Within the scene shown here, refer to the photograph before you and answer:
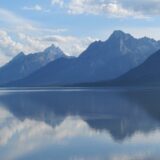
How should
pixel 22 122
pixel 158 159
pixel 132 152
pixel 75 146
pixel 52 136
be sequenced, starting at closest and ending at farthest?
1. pixel 158 159
2. pixel 132 152
3. pixel 75 146
4. pixel 52 136
5. pixel 22 122

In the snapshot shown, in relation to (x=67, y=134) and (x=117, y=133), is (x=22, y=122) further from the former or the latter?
(x=117, y=133)

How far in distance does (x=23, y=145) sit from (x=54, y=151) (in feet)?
18.2

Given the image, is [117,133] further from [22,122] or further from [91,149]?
[22,122]

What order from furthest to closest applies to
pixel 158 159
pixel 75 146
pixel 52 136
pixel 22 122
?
pixel 22 122 < pixel 52 136 < pixel 75 146 < pixel 158 159

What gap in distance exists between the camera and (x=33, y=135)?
56.9 m

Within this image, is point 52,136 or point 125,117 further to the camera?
point 125,117

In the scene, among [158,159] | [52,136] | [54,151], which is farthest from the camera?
[52,136]

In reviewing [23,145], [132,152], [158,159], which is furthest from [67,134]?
[158,159]

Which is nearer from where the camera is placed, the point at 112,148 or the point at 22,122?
the point at 112,148

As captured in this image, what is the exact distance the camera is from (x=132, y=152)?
4003cm

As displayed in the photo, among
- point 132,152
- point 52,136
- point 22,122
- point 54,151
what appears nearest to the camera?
point 132,152

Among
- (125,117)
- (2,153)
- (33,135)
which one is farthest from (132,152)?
(125,117)

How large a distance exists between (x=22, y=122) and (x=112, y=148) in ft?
109

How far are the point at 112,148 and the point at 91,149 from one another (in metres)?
1.99
